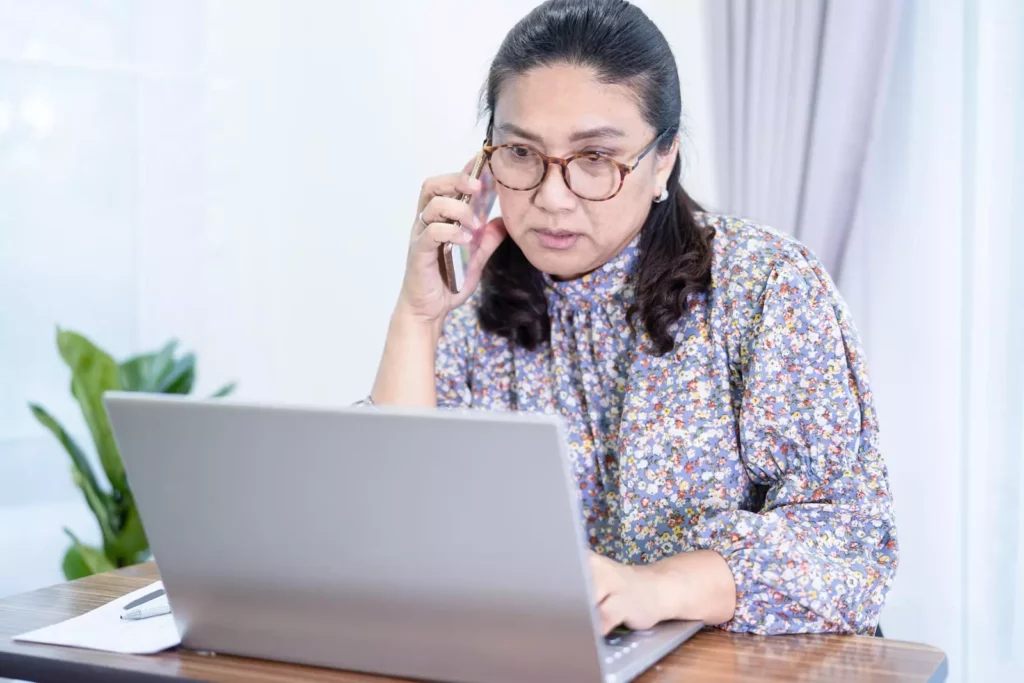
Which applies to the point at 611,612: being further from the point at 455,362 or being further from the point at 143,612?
the point at 455,362

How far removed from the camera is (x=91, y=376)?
238cm

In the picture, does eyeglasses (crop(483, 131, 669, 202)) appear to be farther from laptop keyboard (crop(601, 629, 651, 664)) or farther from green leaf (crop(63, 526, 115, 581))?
green leaf (crop(63, 526, 115, 581))

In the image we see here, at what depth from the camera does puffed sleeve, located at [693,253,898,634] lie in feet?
3.64

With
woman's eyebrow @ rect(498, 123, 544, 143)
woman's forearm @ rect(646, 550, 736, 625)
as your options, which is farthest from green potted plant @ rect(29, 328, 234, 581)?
woman's forearm @ rect(646, 550, 736, 625)

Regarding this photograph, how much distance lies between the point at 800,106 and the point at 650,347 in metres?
1.20

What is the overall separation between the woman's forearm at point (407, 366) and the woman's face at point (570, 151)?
0.22m

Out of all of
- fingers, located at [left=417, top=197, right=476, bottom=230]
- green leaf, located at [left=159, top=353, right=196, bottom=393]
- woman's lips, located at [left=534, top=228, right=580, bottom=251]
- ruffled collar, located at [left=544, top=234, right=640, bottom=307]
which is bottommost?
green leaf, located at [left=159, top=353, right=196, bottom=393]

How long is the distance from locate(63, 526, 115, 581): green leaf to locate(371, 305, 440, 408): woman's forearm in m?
1.19

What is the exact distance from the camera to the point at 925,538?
7.79ft

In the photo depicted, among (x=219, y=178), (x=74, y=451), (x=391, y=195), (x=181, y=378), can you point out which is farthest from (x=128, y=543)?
(x=391, y=195)

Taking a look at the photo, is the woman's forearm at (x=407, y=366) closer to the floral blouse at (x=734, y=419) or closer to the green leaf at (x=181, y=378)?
the floral blouse at (x=734, y=419)

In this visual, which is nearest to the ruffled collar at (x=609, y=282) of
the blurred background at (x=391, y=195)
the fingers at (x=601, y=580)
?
the fingers at (x=601, y=580)

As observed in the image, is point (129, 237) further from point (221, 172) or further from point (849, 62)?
point (849, 62)

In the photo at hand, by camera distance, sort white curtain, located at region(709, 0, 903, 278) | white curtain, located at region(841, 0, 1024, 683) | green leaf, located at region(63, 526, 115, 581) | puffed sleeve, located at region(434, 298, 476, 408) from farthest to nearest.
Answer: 1. green leaf, located at region(63, 526, 115, 581)
2. white curtain, located at region(709, 0, 903, 278)
3. white curtain, located at region(841, 0, 1024, 683)
4. puffed sleeve, located at region(434, 298, 476, 408)
